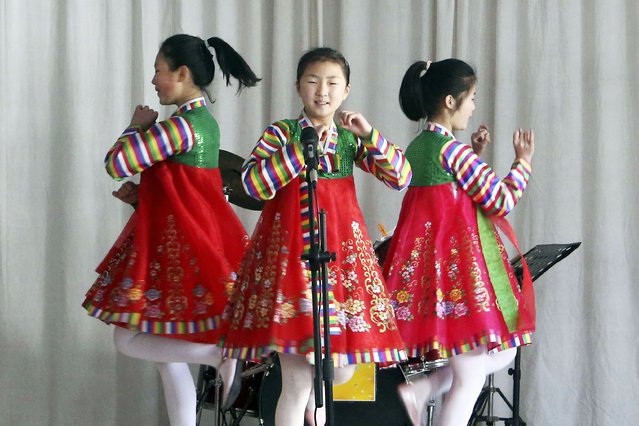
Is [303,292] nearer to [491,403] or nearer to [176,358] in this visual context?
[176,358]

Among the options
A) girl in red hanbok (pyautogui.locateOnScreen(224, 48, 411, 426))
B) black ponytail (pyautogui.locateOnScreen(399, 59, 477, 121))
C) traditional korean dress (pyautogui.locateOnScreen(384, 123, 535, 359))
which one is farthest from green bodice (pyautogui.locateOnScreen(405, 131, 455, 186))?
girl in red hanbok (pyautogui.locateOnScreen(224, 48, 411, 426))

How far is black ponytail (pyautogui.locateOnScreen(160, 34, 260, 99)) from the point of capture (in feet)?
9.80

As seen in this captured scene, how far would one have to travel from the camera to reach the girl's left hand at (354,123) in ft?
7.99

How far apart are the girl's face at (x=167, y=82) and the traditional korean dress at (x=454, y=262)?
782mm

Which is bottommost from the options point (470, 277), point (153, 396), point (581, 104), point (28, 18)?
point (153, 396)

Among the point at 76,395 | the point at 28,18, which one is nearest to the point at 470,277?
the point at 76,395

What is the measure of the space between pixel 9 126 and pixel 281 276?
1690 mm

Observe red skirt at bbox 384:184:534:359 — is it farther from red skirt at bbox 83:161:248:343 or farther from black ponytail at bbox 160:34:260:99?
black ponytail at bbox 160:34:260:99

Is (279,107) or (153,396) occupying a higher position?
(279,107)

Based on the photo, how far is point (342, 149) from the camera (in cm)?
260

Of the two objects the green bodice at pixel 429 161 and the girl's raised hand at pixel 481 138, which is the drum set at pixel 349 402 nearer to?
the green bodice at pixel 429 161

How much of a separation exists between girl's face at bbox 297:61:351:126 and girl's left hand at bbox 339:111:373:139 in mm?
126

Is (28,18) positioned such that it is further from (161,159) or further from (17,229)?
(161,159)

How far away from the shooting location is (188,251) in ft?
9.08
